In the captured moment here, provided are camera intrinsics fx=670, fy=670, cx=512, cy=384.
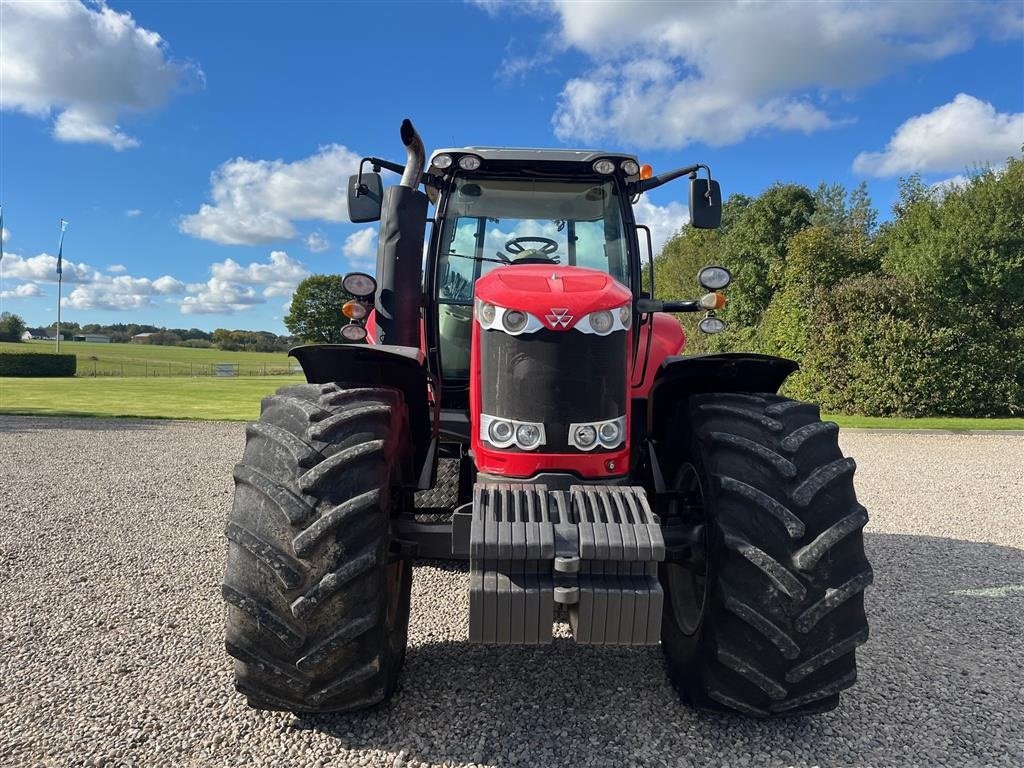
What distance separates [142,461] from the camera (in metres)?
9.62

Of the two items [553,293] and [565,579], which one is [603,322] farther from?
[565,579]

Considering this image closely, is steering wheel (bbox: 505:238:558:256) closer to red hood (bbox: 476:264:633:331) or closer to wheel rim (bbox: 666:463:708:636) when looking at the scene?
red hood (bbox: 476:264:633:331)

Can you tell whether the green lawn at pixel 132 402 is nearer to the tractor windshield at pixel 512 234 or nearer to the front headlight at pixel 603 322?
the tractor windshield at pixel 512 234

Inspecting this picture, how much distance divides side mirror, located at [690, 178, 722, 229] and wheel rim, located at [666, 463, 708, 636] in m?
1.53

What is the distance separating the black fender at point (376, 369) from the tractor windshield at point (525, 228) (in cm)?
78

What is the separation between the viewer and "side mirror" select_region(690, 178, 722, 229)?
3767mm

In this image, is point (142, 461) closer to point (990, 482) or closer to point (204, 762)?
point (204, 762)

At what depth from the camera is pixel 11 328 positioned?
214ft

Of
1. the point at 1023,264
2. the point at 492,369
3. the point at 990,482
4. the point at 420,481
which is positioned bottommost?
the point at 990,482

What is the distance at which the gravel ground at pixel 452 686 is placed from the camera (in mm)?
2555

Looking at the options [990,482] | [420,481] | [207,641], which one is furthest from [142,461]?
[990,482]

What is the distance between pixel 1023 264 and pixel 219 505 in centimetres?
1736

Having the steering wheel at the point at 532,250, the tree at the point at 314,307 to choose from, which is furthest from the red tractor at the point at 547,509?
the tree at the point at 314,307

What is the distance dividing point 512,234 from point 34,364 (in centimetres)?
4053
